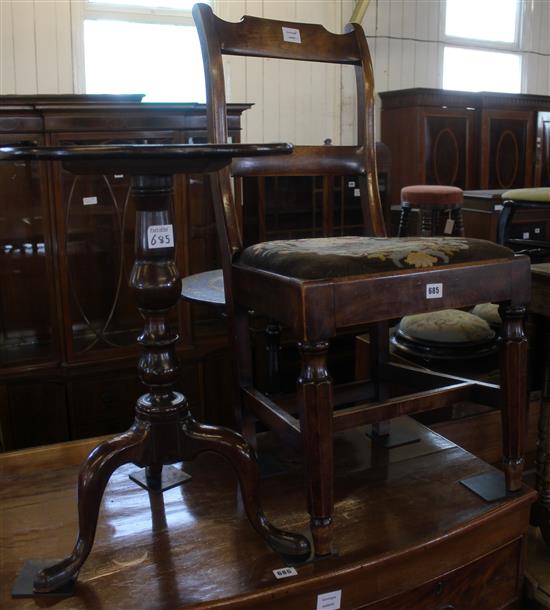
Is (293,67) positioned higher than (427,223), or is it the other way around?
(293,67)

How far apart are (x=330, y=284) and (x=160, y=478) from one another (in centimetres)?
63

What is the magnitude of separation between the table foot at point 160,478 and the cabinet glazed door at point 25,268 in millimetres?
1826

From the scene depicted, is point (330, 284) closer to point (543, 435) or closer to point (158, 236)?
point (158, 236)

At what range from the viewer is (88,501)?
Answer: 1092 millimetres

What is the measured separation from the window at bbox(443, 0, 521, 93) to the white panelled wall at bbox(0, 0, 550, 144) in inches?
4.6

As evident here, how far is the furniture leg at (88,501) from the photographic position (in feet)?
3.49

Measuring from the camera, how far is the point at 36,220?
120 inches

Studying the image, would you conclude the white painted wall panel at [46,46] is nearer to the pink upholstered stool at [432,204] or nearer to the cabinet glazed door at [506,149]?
the pink upholstered stool at [432,204]

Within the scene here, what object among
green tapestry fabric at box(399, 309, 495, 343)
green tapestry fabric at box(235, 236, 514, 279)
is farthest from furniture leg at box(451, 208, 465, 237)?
green tapestry fabric at box(235, 236, 514, 279)

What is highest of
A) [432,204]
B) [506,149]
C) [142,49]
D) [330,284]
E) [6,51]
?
[142,49]

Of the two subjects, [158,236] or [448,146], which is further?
[448,146]

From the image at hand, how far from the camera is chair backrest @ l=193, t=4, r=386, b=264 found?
133 centimetres

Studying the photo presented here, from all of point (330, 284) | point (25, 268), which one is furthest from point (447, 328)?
point (25, 268)

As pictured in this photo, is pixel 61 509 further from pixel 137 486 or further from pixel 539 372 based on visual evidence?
pixel 539 372
